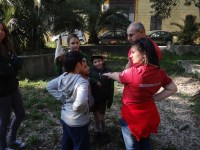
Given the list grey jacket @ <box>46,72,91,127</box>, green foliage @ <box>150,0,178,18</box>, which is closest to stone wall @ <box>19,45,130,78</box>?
grey jacket @ <box>46,72,91,127</box>

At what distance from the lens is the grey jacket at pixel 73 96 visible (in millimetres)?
2869

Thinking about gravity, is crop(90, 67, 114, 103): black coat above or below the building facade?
below

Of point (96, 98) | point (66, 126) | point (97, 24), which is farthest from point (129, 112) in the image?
point (97, 24)

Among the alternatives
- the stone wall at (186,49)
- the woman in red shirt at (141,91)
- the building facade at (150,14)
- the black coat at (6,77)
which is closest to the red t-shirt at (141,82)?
the woman in red shirt at (141,91)

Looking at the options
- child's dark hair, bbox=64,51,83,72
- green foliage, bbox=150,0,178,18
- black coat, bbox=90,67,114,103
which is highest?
green foliage, bbox=150,0,178,18

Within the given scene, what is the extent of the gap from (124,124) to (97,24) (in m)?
15.1

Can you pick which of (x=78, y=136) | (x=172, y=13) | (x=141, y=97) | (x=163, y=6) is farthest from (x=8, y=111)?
(x=172, y=13)

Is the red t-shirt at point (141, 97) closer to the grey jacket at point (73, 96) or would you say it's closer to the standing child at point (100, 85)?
the grey jacket at point (73, 96)

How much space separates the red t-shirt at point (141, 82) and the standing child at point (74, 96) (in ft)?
1.30

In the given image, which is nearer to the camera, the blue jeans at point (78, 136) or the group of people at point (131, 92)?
the group of people at point (131, 92)

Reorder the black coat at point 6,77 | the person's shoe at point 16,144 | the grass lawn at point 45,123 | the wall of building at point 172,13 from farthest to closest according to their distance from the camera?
the wall of building at point 172,13
the grass lawn at point 45,123
the person's shoe at point 16,144
the black coat at point 6,77

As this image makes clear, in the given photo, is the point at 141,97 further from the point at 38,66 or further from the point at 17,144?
the point at 38,66

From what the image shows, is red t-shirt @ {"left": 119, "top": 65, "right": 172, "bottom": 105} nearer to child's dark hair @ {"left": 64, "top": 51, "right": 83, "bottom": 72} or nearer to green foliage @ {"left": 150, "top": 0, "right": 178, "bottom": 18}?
child's dark hair @ {"left": 64, "top": 51, "right": 83, "bottom": 72}

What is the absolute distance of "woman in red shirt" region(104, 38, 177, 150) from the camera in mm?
2732
